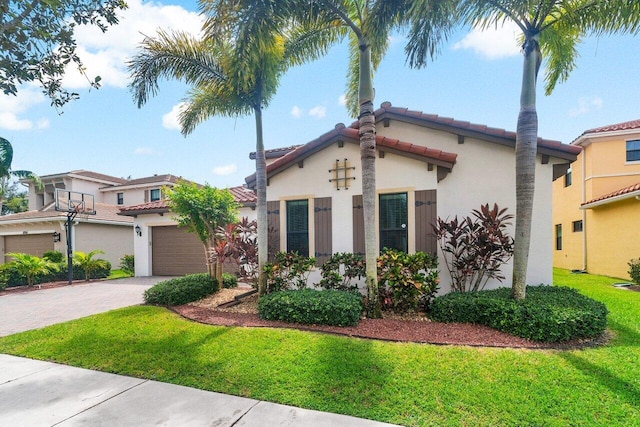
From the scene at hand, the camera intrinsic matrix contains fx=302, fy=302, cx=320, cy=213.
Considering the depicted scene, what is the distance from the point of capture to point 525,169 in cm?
593

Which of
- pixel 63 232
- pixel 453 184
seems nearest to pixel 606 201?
pixel 453 184

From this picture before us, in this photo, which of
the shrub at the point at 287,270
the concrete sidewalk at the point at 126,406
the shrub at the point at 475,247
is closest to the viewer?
the concrete sidewalk at the point at 126,406

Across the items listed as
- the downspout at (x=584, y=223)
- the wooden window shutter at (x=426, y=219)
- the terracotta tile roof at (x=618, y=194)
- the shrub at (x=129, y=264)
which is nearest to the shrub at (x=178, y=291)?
the wooden window shutter at (x=426, y=219)

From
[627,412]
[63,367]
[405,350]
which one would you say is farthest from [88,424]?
[627,412]

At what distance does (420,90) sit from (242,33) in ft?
16.8

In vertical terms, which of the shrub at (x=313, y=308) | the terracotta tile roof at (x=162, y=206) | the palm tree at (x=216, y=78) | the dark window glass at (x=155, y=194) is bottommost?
the shrub at (x=313, y=308)

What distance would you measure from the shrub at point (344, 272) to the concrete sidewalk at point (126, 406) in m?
4.17

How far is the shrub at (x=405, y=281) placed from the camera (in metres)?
6.46

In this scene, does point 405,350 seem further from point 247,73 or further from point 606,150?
point 606,150

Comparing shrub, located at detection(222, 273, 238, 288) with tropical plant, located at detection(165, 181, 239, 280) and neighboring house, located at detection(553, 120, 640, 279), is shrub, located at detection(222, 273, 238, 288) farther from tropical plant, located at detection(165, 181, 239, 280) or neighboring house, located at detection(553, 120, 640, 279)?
neighboring house, located at detection(553, 120, 640, 279)

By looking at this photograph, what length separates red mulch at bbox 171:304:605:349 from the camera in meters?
4.89

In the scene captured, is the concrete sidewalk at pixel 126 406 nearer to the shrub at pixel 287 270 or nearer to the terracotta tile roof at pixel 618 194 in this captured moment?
the shrub at pixel 287 270

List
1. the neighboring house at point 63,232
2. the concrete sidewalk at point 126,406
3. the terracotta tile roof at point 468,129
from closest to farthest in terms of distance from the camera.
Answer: the concrete sidewalk at point 126,406, the terracotta tile roof at point 468,129, the neighboring house at point 63,232

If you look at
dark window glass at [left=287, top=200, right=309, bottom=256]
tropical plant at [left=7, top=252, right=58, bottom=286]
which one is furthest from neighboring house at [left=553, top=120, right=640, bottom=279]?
tropical plant at [left=7, top=252, right=58, bottom=286]
